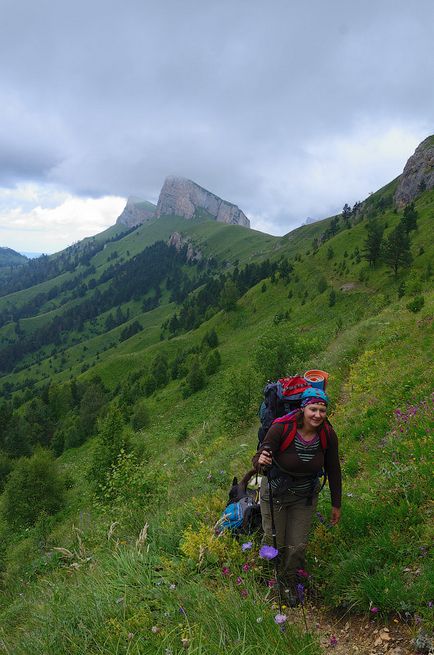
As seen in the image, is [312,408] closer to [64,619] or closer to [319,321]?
[64,619]

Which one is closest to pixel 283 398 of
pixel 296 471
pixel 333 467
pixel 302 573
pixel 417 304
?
pixel 296 471

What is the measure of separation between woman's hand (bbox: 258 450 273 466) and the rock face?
123311mm

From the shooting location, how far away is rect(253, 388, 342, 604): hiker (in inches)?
181

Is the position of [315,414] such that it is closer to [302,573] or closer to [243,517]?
[302,573]

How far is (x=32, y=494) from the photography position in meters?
34.2

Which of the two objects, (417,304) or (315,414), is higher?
(417,304)

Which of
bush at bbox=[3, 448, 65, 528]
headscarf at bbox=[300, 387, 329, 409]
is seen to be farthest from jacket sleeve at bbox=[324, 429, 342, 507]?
bush at bbox=[3, 448, 65, 528]

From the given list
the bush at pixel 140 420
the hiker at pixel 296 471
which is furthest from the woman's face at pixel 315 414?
the bush at pixel 140 420

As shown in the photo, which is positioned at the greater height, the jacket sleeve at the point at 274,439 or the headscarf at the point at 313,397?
the headscarf at the point at 313,397

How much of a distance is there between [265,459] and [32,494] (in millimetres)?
37124

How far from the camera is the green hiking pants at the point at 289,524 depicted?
4.76 metres

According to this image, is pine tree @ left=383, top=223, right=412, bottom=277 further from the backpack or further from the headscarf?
the headscarf

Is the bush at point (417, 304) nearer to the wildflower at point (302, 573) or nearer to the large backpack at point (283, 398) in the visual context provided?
the large backpack at point (283, 398)

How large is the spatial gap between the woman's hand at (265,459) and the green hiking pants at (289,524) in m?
0.70
